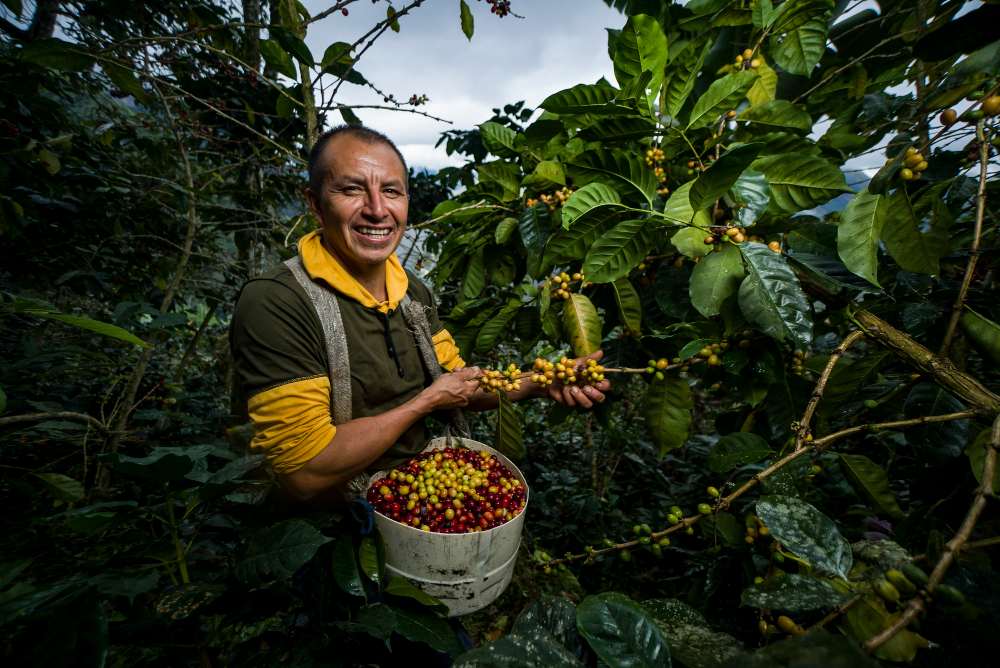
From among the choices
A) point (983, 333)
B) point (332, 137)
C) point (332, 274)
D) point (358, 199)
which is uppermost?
point (332, 137)

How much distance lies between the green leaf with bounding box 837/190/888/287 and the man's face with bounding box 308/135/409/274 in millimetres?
1513

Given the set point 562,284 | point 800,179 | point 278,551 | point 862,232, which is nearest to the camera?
point 278,551

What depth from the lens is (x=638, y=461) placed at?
3752 mm

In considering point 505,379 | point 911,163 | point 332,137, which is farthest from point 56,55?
point 911,163

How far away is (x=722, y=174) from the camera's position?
83 cm

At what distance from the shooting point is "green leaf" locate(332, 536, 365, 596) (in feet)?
3.06

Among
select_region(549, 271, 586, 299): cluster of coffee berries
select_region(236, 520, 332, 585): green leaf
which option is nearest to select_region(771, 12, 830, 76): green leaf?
select_region(549, 271, 586, 299): cluster of coffee berries

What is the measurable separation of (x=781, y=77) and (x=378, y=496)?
9.64ft

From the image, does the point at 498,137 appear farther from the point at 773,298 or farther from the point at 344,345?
the point at 773,298

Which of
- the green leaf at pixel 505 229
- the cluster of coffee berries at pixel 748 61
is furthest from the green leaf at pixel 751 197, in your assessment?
the green leaf at pixel 505 229

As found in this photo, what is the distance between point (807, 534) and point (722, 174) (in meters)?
0.70

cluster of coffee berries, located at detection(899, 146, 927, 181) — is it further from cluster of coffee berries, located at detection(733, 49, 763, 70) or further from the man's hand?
the man's hand

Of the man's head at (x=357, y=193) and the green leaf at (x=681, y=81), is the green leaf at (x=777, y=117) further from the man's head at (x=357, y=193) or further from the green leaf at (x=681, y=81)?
the man's head at (x=357, y=193)

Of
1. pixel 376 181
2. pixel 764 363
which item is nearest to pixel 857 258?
pixel 764 363
